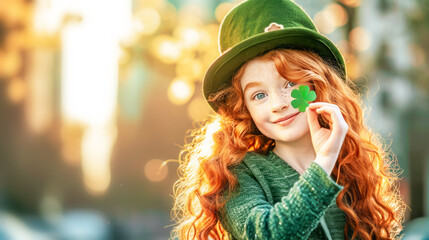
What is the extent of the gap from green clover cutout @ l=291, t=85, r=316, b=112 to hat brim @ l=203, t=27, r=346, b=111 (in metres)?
0.23

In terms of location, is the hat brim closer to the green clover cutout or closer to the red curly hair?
the red curly hair

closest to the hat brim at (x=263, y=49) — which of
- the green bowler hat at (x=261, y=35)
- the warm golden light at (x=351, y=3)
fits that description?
the green bowler hat at (x=261, y=35)

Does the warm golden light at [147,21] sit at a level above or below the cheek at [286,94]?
above

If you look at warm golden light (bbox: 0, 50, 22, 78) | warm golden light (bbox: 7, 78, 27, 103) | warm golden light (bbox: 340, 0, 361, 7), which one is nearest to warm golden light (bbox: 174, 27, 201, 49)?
warm golden light (bbox: 340, 0, 361, 7)

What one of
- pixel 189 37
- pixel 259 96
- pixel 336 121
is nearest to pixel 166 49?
pixel 189 37

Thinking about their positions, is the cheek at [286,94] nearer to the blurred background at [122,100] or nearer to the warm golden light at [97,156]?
the blurred background at [122,100]

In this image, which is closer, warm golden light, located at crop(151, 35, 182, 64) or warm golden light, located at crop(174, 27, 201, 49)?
warm golden light, located at crop(174, 27, 201, 49)

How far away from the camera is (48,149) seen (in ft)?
37.7

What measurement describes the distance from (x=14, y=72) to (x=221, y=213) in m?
8.88

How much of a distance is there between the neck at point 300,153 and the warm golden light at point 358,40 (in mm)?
3926

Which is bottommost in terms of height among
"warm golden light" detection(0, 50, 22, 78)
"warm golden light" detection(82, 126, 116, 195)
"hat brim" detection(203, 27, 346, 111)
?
"hat brim" detection(203, 27, 346, 111)

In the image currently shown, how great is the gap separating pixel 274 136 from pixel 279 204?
16.7 inches

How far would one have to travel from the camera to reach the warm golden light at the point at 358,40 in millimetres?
6119

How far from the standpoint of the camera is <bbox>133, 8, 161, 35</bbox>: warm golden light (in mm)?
6871
